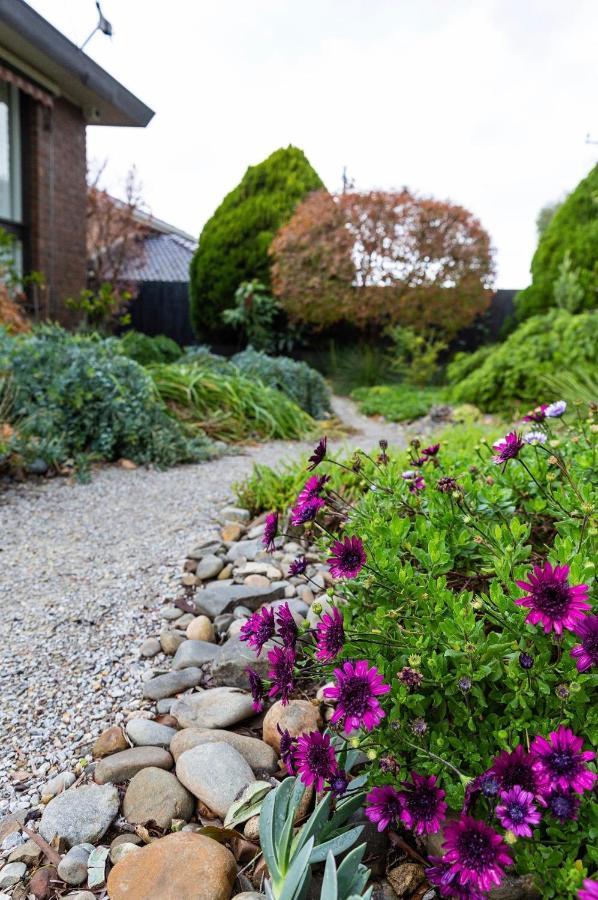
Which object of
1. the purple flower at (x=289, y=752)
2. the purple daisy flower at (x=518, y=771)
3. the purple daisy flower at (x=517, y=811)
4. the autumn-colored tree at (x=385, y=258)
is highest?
the autumn-colored tree at (x=385, y=258)

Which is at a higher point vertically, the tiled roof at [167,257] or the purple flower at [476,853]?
the tiled roof at [167,257]

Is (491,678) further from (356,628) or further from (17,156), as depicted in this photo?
(17,156)

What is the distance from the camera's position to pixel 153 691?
178 cm

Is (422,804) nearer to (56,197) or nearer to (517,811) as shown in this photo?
(517,811)

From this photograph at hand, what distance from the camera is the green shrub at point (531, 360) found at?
21.0ft

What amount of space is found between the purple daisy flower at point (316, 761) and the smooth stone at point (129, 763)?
533mm

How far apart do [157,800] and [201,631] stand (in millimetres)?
713

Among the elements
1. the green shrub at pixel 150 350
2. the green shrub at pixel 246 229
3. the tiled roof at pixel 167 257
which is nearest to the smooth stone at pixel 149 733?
the green shrub at pixel 150 350

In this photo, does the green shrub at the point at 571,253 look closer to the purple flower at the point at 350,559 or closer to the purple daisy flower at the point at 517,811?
the purple flower at the point at 350,559

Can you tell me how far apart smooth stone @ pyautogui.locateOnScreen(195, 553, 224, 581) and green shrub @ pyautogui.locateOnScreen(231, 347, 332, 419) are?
4.50 metres

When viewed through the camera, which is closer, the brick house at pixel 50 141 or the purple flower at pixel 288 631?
the purple flower at pixel 288 631

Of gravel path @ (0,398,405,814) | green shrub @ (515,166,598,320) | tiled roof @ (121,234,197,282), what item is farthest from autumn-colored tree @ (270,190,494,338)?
Answer: tiled roof @ (121,234,197,282)

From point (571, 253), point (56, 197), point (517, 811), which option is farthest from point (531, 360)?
point (517, 811)

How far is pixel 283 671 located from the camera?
3.69 feet
